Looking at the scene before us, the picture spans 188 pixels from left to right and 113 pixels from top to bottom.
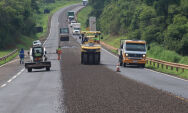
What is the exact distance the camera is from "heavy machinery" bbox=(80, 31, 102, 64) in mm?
36531

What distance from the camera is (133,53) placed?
115 feet

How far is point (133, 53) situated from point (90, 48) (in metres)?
4.10

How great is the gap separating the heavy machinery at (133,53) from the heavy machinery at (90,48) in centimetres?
256

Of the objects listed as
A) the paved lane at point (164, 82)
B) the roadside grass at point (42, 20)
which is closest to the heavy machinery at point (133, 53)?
the paved lane at point (164, 82)

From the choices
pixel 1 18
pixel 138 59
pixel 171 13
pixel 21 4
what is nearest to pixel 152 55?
pixel 171 13

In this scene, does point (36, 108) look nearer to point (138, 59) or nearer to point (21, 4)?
point (138, 59)

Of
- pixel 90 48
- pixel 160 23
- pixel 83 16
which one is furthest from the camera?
pixel 83 16

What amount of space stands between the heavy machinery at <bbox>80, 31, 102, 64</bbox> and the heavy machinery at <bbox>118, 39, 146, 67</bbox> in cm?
256

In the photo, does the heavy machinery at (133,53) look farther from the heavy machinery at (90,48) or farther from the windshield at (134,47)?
the heavy machinery at (90,48)

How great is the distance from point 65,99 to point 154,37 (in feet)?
153

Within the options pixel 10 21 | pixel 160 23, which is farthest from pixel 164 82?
pixel 10 21

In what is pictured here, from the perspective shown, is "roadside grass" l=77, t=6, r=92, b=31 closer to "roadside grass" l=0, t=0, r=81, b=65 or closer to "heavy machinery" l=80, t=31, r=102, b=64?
"roadside grass" l=0, t=0, r=81, b=65

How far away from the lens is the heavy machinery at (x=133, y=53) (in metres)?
35.1

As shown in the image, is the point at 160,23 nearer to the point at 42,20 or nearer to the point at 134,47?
the point at 134,47
